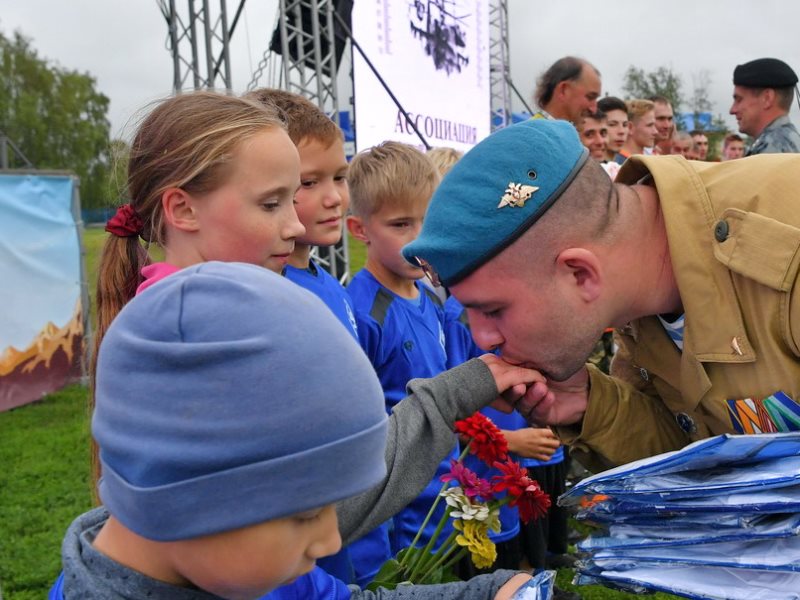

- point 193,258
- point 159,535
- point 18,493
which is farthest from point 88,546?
point 18,493

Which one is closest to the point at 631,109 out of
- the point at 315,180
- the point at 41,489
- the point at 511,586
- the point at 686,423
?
the point at 315,180

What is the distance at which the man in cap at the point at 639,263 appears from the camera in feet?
4.84

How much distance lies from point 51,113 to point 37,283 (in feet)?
191

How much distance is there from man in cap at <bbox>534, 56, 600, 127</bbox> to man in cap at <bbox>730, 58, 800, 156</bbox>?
1.60 metres

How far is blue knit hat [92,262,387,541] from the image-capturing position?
3.00 feet

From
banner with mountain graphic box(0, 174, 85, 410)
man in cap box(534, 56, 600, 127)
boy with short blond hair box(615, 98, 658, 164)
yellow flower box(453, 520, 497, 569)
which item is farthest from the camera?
boy with short blond hair box(615, 98, 658, 164)

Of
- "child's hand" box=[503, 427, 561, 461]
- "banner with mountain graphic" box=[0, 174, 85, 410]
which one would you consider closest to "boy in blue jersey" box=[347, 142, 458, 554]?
"child's hand" box=[503, 427, 561, 461]

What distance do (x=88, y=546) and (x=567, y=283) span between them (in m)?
1.07

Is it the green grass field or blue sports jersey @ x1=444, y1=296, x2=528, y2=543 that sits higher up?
blue sports jersey @ x1=444, y1=296, x2=528, y2=543

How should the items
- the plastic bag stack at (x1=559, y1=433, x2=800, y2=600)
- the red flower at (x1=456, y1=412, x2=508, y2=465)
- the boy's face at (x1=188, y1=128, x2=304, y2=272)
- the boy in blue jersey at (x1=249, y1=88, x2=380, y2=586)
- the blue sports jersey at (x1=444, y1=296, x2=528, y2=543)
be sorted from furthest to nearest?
the blue sports jersey at (x1=444, y1=296, x2=528, y2=543) → the boy in blue jersey at (x1=249, y1=88, x2=380, y2=586) → the boy's face at (x1=188, y1=128, x2=304, y2=272) → the red flower at (x1=456, y1=412, x2=508, y2=465) → the plastic bag stack at (x1=559, y1=433, x2=800, y2=600)

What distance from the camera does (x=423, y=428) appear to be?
1.63 meters

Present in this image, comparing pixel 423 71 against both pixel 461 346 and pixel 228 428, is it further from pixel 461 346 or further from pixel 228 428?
pixel 228 428

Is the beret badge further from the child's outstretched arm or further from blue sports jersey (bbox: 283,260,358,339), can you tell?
blue sports jersey (bbox: 283,260,358,339)

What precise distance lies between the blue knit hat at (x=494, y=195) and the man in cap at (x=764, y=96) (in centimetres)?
514
